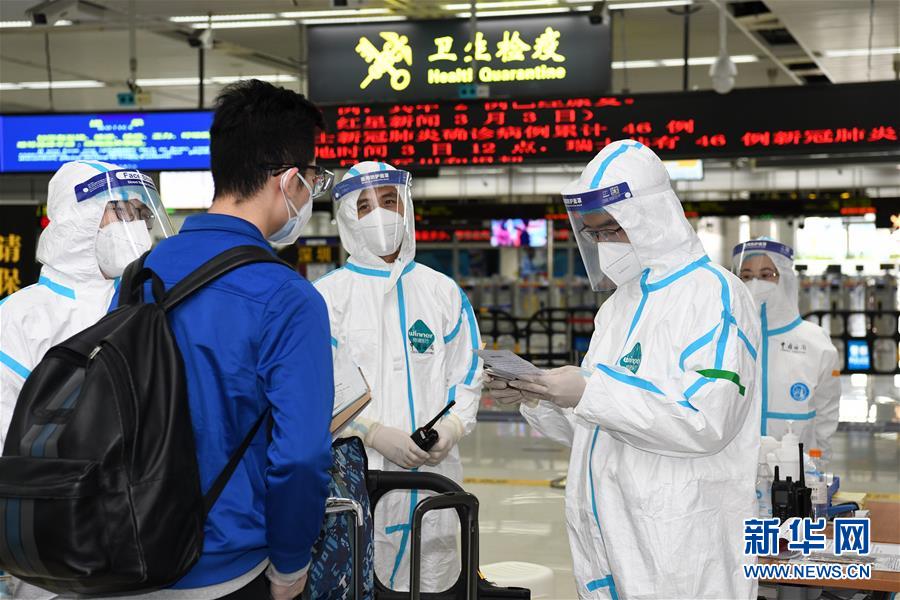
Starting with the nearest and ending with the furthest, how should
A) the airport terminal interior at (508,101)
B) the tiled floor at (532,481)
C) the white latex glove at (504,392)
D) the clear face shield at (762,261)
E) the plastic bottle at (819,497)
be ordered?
the white latex glove at (504,392) < the plastic bottle at (819,497) < the clear face shield at (762,261) < the tiled floor at (532,481) < the airport terminal interior at (508,101)

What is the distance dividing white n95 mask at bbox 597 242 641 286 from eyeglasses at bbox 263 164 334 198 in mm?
825

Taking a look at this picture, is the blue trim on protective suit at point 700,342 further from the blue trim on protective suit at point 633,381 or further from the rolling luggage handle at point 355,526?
the rolling luggage handle at point 355,526

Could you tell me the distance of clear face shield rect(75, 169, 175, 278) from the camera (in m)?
2.89

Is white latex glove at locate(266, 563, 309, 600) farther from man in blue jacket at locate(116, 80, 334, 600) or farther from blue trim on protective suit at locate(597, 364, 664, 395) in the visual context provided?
blue trim on protective suit at locate(597, 364, 664, 395)

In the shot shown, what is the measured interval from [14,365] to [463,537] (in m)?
1.21

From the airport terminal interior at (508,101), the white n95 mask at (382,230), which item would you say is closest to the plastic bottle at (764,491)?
the airport terminal interior at (508,101)

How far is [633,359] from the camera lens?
2.50 meters

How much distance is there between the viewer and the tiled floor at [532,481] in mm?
5965

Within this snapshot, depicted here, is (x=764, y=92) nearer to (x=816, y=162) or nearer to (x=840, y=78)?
(x=840, y=78)

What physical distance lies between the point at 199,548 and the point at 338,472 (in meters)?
0.70

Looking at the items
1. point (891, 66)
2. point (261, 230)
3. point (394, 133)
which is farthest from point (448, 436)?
point (891, 66)

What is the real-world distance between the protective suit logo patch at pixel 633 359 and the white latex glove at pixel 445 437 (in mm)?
860

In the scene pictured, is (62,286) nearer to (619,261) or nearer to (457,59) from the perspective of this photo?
(619,261)

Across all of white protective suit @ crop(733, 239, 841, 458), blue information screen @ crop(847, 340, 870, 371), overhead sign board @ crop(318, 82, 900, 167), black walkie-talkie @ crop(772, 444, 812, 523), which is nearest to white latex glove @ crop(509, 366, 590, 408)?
black walkie-talkie @ crop(772, 444, 812, 523)
